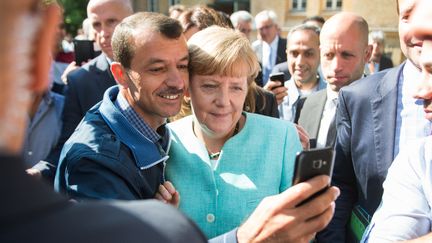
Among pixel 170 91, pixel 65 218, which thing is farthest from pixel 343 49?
pixel 65 218

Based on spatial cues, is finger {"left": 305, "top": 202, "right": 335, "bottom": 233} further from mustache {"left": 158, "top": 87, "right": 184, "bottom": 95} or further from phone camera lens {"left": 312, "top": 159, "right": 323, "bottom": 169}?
mustache {"left": 158, "top": 87, "right": 184, "bottom": 95}

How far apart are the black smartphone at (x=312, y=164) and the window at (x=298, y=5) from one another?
20.8 meters

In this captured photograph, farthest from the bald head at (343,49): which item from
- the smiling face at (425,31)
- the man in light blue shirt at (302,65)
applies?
the smiling face at (425,31)

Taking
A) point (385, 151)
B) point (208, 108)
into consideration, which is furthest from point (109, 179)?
point (385, 151)

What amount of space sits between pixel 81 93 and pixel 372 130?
2.17 meters

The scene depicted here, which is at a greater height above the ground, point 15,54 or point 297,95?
point 15,54

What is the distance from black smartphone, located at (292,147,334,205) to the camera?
1.31 meters

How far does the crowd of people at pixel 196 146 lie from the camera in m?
0.68

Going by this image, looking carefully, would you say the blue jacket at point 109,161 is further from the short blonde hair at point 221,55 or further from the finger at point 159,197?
the short blonde hair at point 221,55

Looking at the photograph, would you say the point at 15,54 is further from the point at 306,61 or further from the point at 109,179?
the point at 306,61

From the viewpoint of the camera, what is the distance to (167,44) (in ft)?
7.01

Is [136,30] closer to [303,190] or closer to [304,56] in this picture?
[303,190]

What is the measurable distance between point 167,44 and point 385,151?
1.18 meters

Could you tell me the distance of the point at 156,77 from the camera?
2.18 metres
